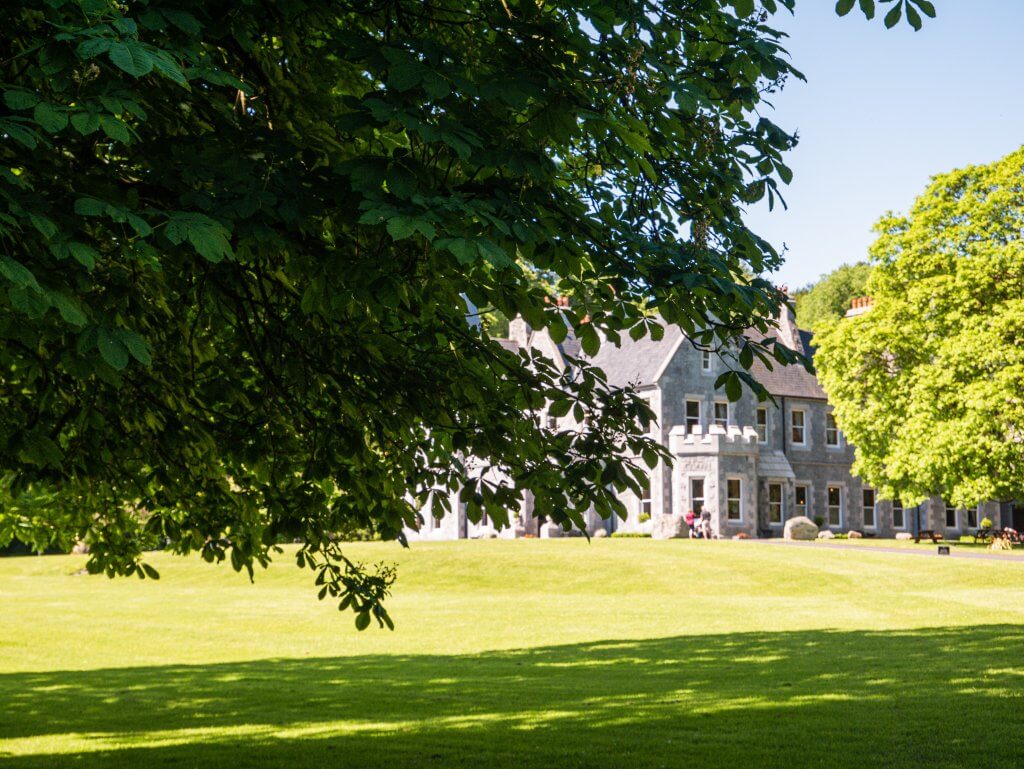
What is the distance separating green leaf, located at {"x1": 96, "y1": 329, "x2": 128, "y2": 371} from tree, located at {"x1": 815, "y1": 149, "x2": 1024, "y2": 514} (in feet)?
125

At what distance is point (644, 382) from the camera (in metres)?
53.4

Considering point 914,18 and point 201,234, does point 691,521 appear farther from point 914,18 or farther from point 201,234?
point 201,234

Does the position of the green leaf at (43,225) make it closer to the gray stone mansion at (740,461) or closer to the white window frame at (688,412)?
the gray stone mansion at (740,461)

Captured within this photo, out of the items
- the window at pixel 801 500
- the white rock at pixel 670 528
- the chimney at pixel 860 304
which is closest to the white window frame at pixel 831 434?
the window at pixel 801 500

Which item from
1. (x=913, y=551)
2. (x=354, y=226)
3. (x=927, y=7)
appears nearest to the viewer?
(x=354, y=226)

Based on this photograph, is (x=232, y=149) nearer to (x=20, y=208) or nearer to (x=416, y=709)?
(x=20, y=208)

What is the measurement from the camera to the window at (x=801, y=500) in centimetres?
5675

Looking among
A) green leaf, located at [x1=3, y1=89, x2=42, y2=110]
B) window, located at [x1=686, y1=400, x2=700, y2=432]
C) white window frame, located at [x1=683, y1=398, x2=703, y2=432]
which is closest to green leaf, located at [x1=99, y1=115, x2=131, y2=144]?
green leaf, located at [x1=3, y1=89, x2=42, y2=110]

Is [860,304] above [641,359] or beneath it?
above

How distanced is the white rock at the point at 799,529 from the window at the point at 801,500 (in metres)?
3.43

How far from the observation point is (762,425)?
186 feet

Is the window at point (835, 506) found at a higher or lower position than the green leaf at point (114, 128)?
lower

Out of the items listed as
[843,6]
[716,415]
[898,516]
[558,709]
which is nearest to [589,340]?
[843,6]

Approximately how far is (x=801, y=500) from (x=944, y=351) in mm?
17488
